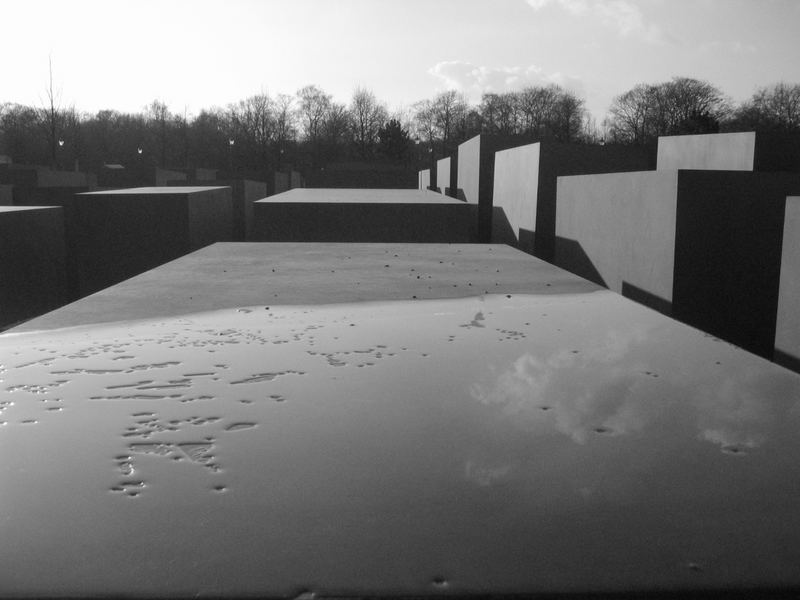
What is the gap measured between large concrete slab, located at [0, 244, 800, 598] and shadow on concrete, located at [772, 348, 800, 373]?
5.06 ft

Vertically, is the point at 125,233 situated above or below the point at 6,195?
below

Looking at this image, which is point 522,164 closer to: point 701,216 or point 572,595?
point 701,216

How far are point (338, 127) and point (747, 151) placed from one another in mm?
67019

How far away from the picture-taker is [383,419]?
2635 mm

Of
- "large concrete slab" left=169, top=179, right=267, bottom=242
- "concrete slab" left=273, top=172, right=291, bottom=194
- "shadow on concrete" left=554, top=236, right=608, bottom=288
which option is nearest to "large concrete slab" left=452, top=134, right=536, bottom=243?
"large concrete slab" left=169, top=179, right=267, bottom=242

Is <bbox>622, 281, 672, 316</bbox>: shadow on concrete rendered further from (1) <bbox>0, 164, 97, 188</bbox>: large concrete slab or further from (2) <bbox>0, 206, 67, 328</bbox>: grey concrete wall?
(1) <bbox>0, 164, 97, 188</bbox>: large concrete slab

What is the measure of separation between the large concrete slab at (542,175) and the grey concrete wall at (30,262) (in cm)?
702

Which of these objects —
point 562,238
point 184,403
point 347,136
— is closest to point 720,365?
point 184,403

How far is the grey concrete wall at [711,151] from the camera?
1261cm

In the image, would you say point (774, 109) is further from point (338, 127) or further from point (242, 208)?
point (242, 208)

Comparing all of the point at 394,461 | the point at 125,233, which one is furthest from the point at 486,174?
the point at 394,461

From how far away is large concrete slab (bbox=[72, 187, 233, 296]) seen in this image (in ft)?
36.4

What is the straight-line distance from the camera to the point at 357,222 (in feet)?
39.2

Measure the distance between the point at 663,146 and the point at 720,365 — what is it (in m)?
14.5
